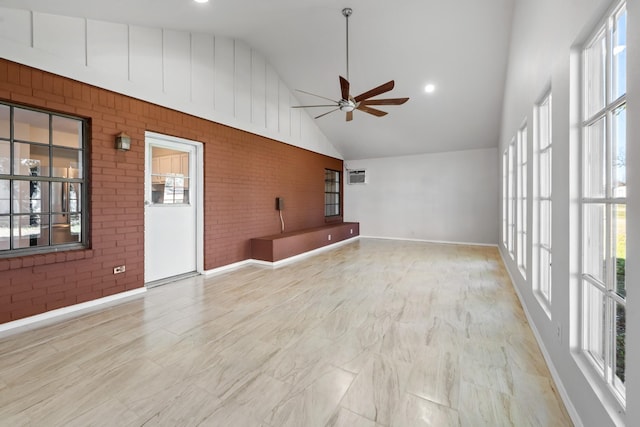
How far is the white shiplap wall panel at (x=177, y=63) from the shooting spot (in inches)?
152

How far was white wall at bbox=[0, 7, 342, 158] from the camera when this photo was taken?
8.93ft

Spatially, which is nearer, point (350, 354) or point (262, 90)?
point (350, 354)

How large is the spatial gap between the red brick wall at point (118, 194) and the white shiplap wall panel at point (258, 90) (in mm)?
422

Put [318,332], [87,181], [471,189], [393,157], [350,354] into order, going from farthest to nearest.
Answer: [393,157] < [471,189] < [87,181] < [318,332] < [350,354]

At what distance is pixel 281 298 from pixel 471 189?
20.6 ft

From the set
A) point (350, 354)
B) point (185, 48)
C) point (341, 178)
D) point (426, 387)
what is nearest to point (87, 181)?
point (185, 48)

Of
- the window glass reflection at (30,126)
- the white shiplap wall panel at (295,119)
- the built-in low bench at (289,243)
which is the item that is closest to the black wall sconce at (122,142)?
the window glass reflection at (30,126)

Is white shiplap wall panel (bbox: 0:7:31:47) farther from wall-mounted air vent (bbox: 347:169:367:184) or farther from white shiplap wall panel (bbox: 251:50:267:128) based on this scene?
wall-mounted air vent (bbox: 347:169:367:184)

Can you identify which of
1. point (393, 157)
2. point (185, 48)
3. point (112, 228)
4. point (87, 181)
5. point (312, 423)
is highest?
point (185, 48)

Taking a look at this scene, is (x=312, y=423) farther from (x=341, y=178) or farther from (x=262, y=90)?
(x=341, y=178)

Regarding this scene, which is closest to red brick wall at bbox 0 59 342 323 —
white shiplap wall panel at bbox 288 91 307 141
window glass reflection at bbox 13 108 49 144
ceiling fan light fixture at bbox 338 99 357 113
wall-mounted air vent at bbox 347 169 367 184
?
window glass reflection at bbox 13 108 49 144

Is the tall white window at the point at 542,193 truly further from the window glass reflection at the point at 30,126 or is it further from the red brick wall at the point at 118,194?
the window glass reflection at the point at 30,126

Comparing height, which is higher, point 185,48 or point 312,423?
point 185,48

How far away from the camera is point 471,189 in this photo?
743cm
